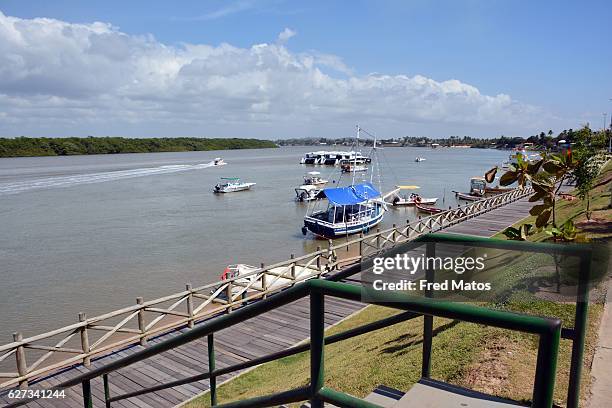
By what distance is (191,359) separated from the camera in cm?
992

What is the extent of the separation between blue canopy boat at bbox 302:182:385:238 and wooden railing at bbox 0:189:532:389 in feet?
12.5

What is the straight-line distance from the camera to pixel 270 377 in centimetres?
897

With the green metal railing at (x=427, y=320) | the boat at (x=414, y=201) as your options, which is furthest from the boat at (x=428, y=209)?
the green metal railing at (x=427, y=320)

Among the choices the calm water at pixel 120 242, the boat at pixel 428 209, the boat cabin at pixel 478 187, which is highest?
the boat cabin at pixel 478 187

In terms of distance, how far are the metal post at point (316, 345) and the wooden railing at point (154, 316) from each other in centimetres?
207

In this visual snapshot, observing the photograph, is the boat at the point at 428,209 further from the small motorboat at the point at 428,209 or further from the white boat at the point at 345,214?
the white boat at the point at 345,214

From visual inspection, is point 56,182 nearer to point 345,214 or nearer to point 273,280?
point 345,214

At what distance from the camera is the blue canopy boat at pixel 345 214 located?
29375 millimetres

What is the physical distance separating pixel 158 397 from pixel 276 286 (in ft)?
22.7

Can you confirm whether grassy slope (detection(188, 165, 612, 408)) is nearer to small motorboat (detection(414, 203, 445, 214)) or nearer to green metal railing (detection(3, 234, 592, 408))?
green metal railing (detection(3, 234, 592, 408))

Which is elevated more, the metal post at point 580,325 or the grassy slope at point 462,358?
the metal post at point 580,325

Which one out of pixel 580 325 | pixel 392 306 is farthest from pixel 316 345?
pixel 580 325

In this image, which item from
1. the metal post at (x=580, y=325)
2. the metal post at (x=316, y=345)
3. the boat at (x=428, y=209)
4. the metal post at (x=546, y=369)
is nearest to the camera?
the metal post at (x=546, y=369)

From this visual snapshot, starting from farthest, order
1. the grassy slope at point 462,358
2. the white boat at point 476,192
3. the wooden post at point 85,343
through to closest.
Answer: the white boat at point 476,192 → the wooden post at point 85,343 → the grassy slope at point 462,358
